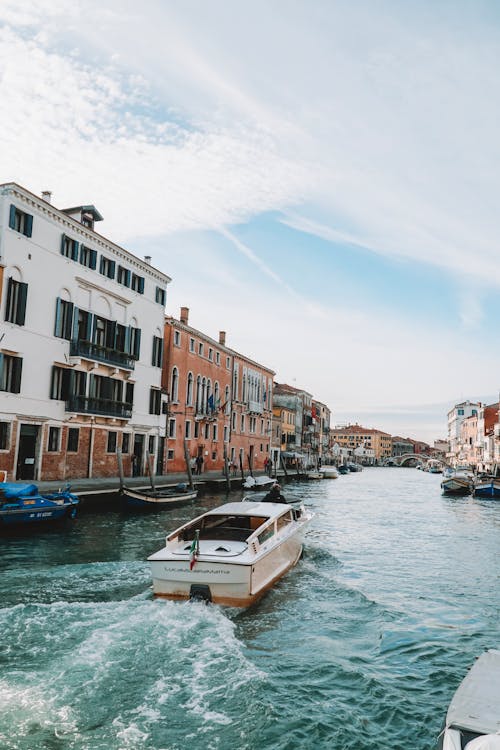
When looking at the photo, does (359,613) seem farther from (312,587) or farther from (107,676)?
(107,676)

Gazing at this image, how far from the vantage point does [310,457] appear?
7669 centimetres

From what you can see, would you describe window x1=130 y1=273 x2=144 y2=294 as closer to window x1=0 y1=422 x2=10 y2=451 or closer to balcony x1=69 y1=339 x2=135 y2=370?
balcony x1=69 y1=339 x2=135 y2=370

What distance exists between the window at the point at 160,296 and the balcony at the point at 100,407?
20.9 ft

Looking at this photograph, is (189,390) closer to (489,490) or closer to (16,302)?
(16,302)

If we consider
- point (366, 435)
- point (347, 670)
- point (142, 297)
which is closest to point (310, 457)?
point (142, 297)

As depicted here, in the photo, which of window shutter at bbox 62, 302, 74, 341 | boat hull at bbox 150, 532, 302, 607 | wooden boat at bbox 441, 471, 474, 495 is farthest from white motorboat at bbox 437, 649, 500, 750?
wooden boat at bbox 441, 471, 474, 495

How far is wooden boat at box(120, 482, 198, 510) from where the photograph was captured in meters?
20.6

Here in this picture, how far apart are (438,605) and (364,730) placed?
5.18 meters

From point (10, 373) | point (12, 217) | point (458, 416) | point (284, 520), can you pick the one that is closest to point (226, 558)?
point (284, 520)

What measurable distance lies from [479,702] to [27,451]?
20663 millimetres

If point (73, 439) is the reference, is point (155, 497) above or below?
below

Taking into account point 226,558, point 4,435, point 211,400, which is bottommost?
point 226,558

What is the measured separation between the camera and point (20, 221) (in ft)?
71.4

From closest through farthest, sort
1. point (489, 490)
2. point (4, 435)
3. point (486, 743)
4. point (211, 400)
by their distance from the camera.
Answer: point (486, 743)
point (4, 435)
point (211, 400)
point (489, 490)
